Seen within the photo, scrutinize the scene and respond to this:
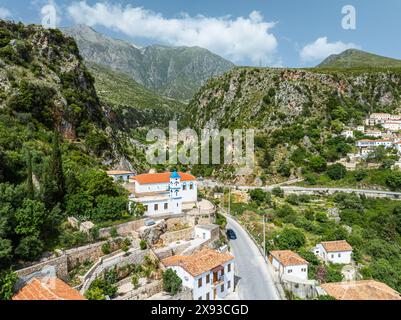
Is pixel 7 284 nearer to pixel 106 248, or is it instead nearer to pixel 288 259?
pixel 106 248

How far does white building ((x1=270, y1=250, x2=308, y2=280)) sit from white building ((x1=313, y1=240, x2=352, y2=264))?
27.5 feet

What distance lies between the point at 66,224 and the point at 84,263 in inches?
183

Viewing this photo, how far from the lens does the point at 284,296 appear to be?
27641 millimetres

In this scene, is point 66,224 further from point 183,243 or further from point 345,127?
point 345,127

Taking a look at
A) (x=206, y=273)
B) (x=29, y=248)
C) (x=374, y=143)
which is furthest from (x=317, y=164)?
(x=29, y=248)

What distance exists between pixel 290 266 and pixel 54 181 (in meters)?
25.0

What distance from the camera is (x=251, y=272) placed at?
105ft

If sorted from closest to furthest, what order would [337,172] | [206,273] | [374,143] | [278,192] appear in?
[206,273]
[278,192]
[337,172]
[374,143]

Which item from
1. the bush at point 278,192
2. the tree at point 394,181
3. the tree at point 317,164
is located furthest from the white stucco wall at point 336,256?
the tree at point 317,164

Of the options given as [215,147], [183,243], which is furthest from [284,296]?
[215,147]

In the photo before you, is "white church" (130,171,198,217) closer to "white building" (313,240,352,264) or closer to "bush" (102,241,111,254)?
"bush" (102,241,111,254)

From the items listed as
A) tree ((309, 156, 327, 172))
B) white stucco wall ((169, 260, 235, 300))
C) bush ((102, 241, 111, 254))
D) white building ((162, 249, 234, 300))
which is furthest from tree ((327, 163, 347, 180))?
bush ((102, 241, 111, 254))

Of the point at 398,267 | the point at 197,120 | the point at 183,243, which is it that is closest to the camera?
the point at 183,243

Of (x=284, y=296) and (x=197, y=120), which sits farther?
(x=197, y=120)
